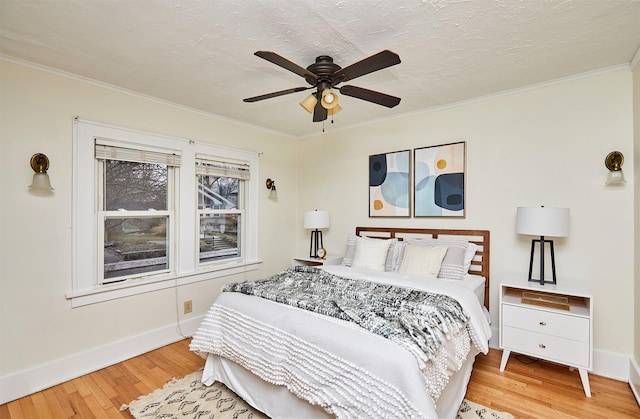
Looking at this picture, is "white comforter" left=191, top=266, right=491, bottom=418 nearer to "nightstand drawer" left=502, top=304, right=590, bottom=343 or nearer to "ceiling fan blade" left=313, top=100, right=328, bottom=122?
"nightstand drawer" left=502, top=304, right=590, bottom=343

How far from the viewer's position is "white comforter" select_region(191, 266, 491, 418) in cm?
140

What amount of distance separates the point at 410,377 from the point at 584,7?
222cm

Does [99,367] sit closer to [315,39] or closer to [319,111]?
[319,111]

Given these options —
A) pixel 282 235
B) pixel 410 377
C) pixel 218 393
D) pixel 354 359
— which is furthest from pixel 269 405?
pixel 282 235

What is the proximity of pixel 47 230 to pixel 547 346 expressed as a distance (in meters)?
4.08

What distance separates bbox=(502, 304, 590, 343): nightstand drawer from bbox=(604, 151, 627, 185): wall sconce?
3.68 feet

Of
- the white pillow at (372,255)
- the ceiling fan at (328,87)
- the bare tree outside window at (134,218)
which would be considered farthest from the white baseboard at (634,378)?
the bare tree outside window at (134,218)

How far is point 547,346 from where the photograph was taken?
2.32 metres

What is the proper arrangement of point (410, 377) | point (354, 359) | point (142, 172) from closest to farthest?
1. point (410, 377)
2. point (354, 359)
3. point (142, 172)

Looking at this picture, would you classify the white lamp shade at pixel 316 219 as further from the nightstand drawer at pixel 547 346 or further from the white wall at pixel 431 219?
the nightstand drawer at pixel 547 346

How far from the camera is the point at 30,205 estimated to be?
2.35 meters

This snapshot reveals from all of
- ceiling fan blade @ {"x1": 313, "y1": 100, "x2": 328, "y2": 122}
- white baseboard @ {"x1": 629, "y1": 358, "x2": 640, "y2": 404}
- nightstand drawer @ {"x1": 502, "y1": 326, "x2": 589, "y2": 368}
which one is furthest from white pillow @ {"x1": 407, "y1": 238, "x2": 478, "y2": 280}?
ceiling fan blade @ {"x1": 313, "y1": 100, "x2": 328, "y2": 122}

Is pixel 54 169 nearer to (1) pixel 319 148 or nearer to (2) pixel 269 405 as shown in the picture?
(2) pixel 269 405

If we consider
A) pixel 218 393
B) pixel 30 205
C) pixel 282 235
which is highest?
pixel 30 205
